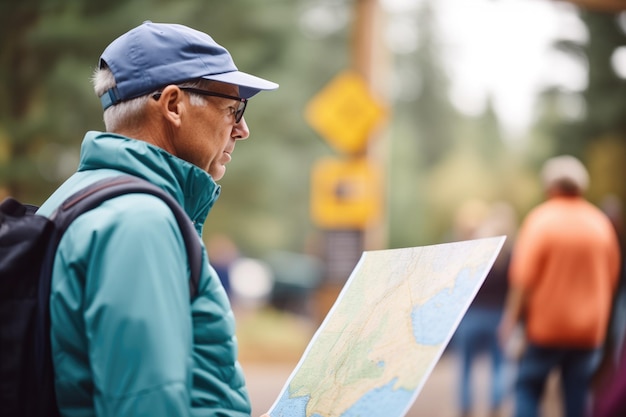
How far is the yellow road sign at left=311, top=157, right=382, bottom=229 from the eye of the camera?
8.19 meters

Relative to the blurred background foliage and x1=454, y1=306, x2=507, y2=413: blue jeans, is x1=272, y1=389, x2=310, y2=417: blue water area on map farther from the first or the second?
the blurred background foliage

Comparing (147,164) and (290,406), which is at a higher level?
(147,164)

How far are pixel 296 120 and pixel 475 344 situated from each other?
6139 mm

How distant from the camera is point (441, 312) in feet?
5.29

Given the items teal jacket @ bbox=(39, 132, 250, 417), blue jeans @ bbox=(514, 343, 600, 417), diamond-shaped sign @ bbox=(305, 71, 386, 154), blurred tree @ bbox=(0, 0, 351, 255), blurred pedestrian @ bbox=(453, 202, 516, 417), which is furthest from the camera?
blurred tree @ bbox=(0, 0, 351, 255)

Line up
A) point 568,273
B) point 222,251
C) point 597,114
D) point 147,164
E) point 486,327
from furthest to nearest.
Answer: point 597,114
point 222,251
point 486,327
point 568,273
point 147,164

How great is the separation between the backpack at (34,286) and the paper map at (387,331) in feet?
1.13

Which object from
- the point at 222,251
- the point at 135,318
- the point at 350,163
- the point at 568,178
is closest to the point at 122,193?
the point at 135,318

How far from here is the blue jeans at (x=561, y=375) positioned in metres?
6.15

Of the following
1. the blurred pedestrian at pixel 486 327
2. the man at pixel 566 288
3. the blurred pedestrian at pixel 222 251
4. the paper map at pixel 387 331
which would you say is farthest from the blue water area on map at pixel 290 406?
the blurred pedestrian at pixel 222 251

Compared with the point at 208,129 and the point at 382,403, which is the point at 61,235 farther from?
the point at 382,403

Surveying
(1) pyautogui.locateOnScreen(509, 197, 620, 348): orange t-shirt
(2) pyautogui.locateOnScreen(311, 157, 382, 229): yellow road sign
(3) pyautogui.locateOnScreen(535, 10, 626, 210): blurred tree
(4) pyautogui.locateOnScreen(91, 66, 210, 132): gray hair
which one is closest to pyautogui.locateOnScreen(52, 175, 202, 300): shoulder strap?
(4) pyautogui.locateOnScreen(91, 66, 210, 132): gray hair

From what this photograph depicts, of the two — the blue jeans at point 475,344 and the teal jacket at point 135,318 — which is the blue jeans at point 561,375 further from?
the teal jacket at point 135,318

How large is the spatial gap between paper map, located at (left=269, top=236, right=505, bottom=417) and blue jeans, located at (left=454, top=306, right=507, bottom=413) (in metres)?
5.95
